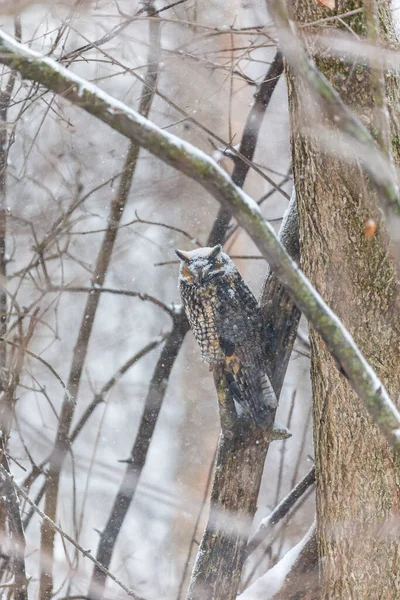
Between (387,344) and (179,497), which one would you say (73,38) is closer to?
(387,344)

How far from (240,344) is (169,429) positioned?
148cm

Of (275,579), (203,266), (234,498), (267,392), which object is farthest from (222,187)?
(275,579)

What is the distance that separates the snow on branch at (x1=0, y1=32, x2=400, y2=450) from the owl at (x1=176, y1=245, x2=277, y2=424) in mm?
573

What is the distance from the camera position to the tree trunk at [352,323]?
4.01ft

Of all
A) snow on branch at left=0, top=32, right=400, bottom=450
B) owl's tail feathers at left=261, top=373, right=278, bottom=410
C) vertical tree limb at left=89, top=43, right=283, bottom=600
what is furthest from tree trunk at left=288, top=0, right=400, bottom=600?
vertical tree limb at left=89, top=43, right=283, bottom=600

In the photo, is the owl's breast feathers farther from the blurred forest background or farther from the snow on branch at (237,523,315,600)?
the blurred forest background

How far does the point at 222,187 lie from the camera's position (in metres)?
0.73

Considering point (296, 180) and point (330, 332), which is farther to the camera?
point (296, 180)

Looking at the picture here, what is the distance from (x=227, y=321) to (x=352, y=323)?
0.25 meters

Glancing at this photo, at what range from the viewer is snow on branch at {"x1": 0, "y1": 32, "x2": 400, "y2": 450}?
73 cm

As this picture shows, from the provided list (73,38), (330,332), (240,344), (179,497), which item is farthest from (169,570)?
(330,332)

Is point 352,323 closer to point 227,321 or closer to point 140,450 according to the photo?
point 227,321

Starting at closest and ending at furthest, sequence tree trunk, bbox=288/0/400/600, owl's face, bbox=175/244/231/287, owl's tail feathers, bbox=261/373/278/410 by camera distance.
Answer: tree trunk, bbox=288/0/400/600 < owl's face, bbox=175/244/231/287 < owl's tail feathers, bbox=261/373/278/410

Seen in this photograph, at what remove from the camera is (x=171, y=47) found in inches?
82.4
